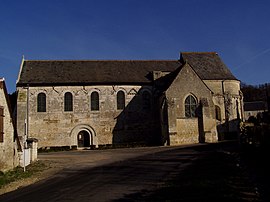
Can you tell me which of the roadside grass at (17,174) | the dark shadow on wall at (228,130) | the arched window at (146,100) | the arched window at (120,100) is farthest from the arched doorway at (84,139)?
the roadside grass at (17,174)

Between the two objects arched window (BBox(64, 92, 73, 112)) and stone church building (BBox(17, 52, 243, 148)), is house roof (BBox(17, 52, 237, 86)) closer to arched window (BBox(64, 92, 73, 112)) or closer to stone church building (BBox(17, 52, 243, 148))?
stone church building (BBox(17, 52, 243, 148))

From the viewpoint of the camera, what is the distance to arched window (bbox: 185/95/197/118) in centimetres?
3069

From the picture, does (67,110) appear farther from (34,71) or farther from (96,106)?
(34,71)

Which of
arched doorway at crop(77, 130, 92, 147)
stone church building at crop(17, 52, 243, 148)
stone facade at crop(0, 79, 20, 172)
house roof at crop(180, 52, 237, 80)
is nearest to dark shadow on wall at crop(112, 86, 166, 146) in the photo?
stone church building at crop(17, 52, 243, 148)

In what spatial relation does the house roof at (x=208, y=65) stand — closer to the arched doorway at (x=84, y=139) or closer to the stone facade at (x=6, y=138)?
the arched doorway at (x=84, y=139)

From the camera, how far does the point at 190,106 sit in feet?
101

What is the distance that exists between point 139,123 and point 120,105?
301 cm

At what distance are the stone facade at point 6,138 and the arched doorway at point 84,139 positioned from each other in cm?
1626

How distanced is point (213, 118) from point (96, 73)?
14459 mm

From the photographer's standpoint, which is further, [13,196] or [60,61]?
[60,61]

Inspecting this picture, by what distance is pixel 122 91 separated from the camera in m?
33.7

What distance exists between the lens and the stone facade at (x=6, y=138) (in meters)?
14.9

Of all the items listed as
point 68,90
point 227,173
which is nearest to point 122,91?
point 68,90

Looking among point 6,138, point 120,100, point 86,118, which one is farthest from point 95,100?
point 6,138
